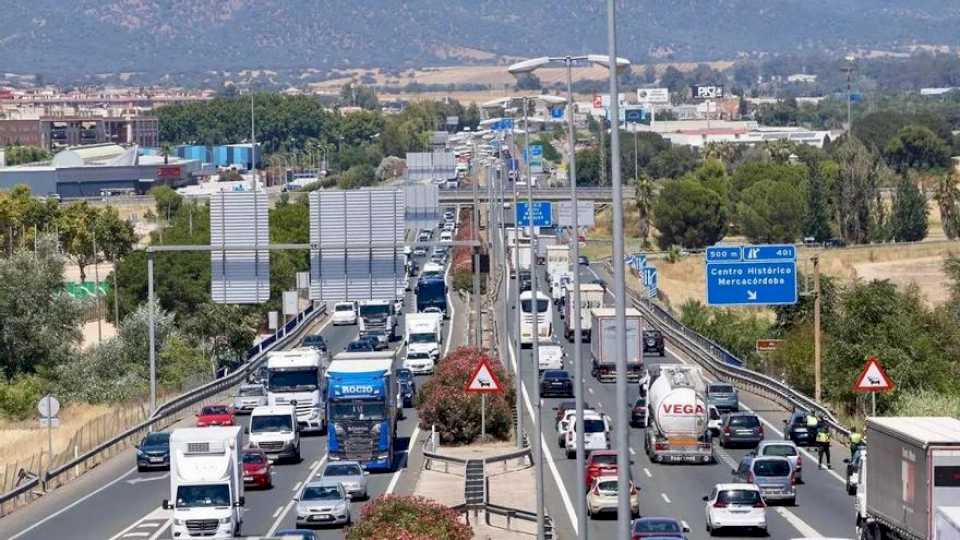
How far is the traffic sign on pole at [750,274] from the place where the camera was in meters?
64.4

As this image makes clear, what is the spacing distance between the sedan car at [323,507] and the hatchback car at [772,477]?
8424mm

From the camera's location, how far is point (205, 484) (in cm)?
3994

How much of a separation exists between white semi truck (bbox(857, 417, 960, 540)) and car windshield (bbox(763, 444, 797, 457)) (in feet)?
34.3

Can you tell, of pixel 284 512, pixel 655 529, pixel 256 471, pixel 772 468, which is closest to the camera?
A: pixel 655 529

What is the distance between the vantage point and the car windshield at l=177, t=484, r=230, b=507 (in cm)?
3966

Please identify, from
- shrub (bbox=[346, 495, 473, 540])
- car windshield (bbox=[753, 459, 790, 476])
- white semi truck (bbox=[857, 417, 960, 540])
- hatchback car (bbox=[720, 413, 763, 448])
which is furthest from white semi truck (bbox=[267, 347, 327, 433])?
shrub (bbox=[346, 495, 473, 540])

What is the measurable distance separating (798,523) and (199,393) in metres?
32.2

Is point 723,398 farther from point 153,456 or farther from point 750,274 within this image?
point 153,456

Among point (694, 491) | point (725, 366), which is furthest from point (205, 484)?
point (725, 366)

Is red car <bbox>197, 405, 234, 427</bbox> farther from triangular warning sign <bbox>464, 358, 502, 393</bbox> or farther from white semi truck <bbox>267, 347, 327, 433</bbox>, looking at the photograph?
triangular warning sign <bbox>464, 358, 502, 393</bbox>

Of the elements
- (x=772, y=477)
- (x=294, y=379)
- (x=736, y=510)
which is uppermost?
A: (x=294, y=379)

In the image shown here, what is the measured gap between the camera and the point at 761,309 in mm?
113375

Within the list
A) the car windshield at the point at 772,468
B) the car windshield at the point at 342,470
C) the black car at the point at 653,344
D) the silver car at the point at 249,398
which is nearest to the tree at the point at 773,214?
the black car at the point at 653,344

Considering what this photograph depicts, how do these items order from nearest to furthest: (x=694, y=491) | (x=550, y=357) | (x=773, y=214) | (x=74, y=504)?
(x=694, y=491), (x=74, y=504), (x=550, y=357), (x=773, y=214)
